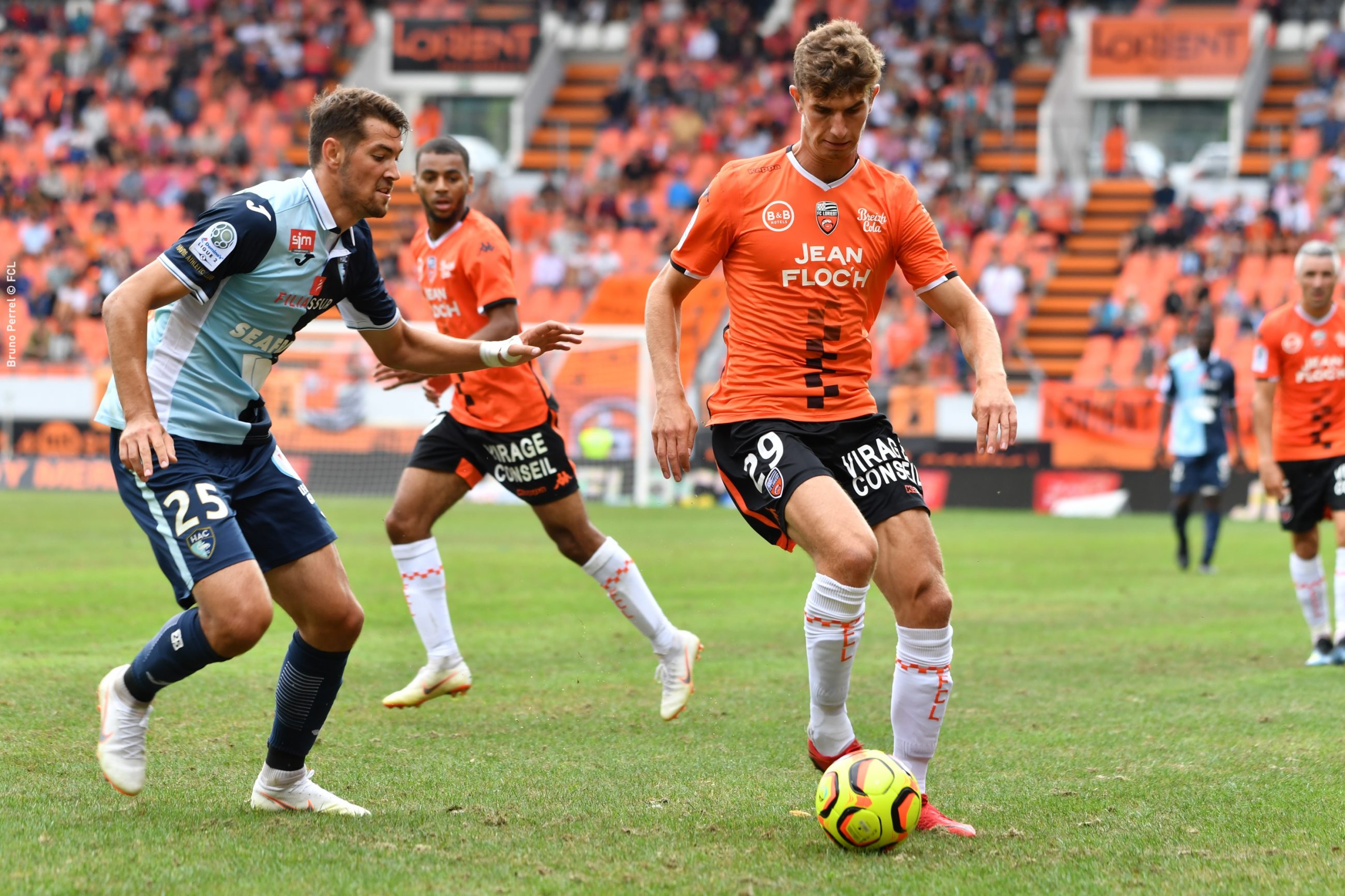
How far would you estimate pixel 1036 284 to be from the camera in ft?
91.0

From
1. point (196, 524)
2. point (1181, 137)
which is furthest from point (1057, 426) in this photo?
point (196, 524)

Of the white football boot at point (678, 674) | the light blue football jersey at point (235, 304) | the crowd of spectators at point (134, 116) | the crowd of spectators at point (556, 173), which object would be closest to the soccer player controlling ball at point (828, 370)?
the light blue football jersey at point (235, 304)

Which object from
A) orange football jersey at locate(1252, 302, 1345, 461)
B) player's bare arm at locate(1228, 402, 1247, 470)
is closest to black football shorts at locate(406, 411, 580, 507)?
orange football jersey at locate(1252, 302, 1345, 461)

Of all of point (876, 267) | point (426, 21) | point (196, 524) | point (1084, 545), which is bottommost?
point (1084, 545)

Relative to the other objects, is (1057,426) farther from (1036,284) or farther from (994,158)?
(994,158)

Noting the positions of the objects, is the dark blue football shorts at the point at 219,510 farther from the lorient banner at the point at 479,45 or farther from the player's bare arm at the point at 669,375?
the lorient banner at the point at 479,45

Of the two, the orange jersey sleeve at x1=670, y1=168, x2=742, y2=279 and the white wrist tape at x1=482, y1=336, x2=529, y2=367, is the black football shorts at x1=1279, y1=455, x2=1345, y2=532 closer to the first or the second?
the orange jersey sleeve at x1=670, y1=168, x2=742, y2=279

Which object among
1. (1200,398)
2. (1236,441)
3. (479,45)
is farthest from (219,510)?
(479,45)

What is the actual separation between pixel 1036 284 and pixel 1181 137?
23.0 ft

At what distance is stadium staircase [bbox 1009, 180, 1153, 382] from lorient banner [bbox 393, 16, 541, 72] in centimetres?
1330

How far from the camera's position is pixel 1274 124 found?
30.5 m

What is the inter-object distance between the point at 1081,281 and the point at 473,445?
2219cm

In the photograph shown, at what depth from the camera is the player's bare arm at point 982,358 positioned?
495 cm

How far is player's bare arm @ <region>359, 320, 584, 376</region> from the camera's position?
5559 mm
